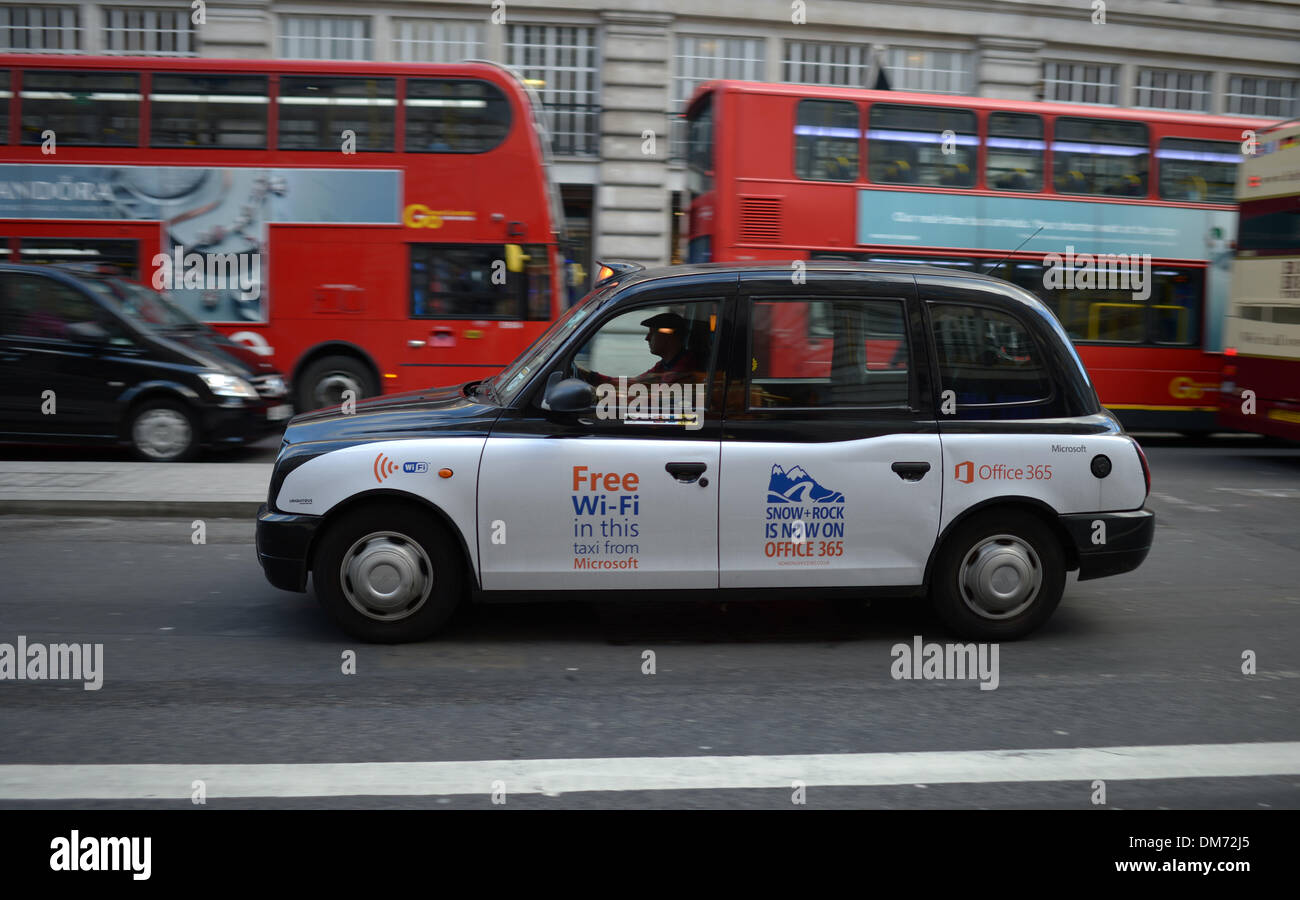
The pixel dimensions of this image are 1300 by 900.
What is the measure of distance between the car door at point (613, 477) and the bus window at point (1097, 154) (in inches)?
400

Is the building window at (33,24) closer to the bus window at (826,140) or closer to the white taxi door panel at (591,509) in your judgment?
the bus window at (826,140)

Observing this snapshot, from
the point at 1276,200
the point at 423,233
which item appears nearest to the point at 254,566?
the point at 423,233

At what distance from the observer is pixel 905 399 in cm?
554

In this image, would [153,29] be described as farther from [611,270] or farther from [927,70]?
[611,270]

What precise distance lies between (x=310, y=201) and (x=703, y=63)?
463 inches

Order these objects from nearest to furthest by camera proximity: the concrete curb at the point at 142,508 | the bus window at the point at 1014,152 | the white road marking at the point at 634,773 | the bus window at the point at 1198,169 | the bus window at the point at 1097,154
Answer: the white road marking at the point at 634,773 → the concrete curb at the point at 142,508 → the bus window at the point at 1014,152 → the bus window at the point at 1097,154 → the bus window at the point at 1198,169

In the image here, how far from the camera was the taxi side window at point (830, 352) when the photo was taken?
5473 mm

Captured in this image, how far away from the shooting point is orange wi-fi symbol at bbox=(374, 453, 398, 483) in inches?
209

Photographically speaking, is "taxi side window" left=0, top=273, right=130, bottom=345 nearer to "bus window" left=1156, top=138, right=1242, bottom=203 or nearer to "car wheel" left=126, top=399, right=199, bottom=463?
"car wheel" left=126, top=399, right=199, bottom=463

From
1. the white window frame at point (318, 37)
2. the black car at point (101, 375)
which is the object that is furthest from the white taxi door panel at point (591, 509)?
the white window frame at point (318, 37)

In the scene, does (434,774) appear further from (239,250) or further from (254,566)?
(239,250)

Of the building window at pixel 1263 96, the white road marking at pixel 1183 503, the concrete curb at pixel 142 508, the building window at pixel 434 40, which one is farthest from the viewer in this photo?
the building window at pixel 1263 96

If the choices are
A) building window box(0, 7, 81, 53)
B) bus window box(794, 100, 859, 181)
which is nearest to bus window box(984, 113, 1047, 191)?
bus window box(794, 100, 859, 181)

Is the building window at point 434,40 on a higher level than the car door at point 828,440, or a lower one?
higher
